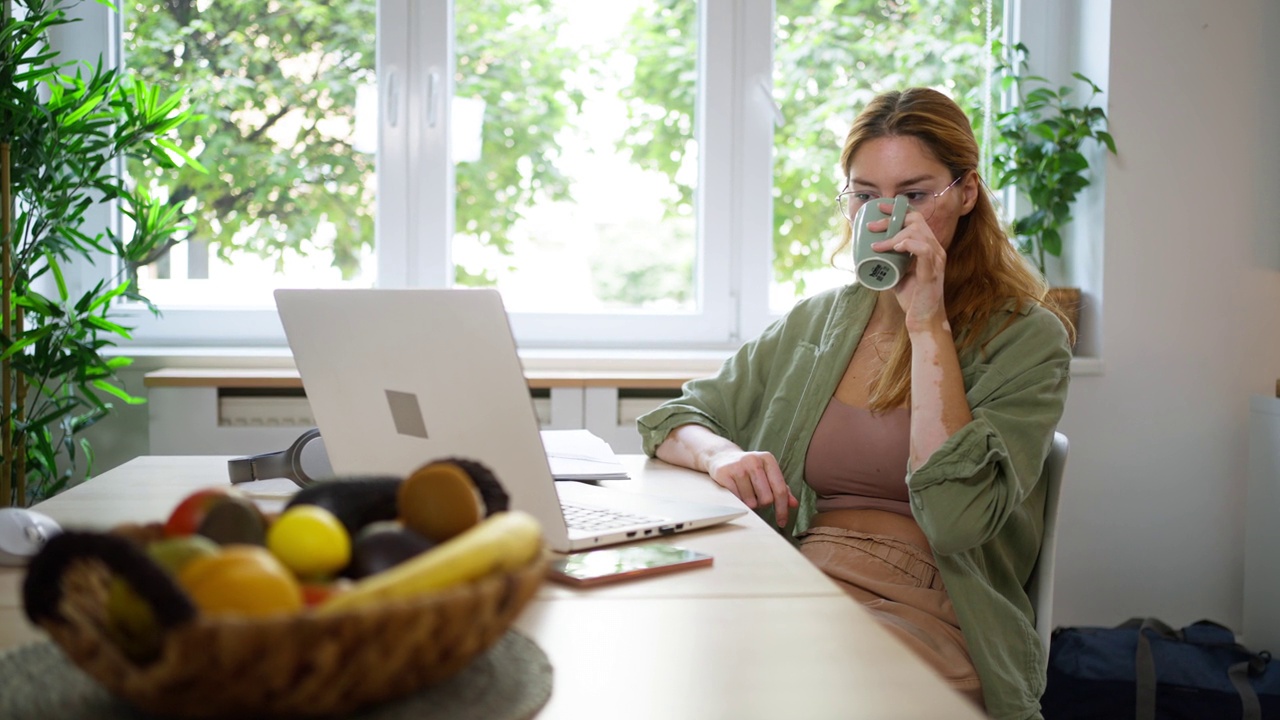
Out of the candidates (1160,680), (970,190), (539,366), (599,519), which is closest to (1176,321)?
(1160,680)

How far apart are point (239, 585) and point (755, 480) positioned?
0.98 meters

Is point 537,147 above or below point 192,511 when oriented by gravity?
above

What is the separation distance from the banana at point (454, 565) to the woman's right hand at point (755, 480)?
2.77 ft

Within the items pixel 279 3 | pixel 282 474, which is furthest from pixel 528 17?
pixel 282 474

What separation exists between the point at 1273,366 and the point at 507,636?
2672 mm

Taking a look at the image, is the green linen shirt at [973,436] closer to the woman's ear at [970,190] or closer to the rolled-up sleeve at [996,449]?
the rolled-up sleeve at [996,449]

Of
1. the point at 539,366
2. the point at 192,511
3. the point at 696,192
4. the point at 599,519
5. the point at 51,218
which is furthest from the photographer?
the point at 696,192

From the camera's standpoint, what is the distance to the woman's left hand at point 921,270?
59.0 inches

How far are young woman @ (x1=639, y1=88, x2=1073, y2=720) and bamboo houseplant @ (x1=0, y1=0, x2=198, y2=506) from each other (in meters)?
1.41

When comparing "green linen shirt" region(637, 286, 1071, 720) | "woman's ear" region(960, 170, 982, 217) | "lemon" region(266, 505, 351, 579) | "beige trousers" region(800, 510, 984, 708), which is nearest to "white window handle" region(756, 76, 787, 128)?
"green linen shirt" region(637, 286, 1071, 720)

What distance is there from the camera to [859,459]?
1577 millimetres

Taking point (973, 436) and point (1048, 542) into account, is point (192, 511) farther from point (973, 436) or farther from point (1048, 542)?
point (1048, 542)

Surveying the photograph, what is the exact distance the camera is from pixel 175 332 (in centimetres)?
292

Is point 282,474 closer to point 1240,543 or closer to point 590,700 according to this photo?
point 590,700
